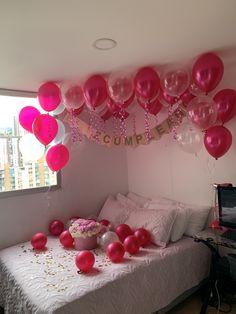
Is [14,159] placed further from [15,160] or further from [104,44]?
[104,44]

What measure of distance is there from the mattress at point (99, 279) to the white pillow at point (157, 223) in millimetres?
90

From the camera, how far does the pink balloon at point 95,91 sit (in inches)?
88.2

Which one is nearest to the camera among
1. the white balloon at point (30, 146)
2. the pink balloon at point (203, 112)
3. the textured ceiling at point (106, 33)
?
the textured ceiling at point (106, 33)

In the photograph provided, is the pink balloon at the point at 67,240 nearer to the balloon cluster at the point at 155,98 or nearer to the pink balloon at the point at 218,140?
the balloon cluster at the point at 155,98

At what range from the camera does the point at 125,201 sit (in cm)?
319

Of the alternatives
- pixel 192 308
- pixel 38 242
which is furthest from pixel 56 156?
pixel 192 308

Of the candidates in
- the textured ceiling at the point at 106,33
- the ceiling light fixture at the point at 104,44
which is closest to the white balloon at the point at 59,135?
the textured ceiling at the point at 106,33

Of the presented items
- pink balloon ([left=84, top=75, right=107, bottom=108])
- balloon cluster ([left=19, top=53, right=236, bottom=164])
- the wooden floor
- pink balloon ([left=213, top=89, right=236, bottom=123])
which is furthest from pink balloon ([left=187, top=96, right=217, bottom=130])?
the wooden floor

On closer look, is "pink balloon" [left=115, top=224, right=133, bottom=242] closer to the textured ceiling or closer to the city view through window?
the city view through window

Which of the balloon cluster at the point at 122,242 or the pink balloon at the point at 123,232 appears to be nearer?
the balloon cluster at the point at 122,242

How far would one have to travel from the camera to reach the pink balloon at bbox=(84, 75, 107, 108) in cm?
224

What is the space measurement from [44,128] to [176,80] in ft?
3.92

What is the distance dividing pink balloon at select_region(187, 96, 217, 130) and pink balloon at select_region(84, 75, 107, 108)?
759 millimetres

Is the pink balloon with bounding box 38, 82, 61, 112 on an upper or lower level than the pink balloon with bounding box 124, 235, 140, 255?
upper
